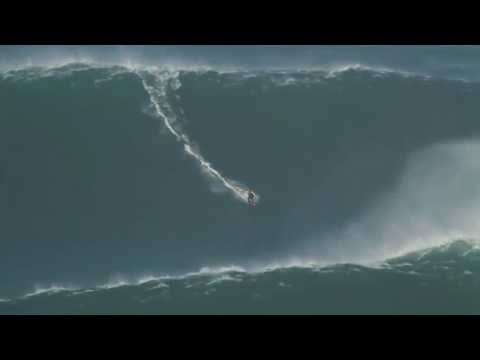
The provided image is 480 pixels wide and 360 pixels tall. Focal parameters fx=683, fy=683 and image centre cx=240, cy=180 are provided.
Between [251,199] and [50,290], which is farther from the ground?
[251,199]

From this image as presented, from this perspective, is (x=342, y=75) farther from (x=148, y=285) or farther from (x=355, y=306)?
(x=148, y=285)

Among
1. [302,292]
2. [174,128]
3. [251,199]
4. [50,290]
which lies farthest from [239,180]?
[50,290]

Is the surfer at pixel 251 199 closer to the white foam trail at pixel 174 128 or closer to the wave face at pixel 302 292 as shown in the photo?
the white foam trail at pixel 174 128

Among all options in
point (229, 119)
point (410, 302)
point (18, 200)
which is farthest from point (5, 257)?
point (410, 302)

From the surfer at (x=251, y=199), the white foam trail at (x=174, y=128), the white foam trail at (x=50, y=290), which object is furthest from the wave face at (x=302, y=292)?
the white foam trail at (x=174, y=128)

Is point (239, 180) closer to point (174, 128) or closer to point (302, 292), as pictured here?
point (174, 128)

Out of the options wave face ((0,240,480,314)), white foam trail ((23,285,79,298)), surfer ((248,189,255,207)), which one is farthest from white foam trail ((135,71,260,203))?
white foam trail ((23,285,79,298))
